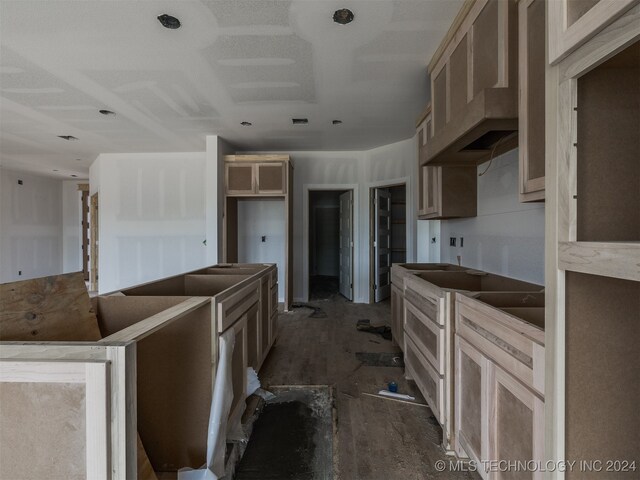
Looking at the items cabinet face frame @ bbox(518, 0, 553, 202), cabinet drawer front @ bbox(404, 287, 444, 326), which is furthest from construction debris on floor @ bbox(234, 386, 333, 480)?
cabinet face frame @ bbox(518, 0, 553, 202)

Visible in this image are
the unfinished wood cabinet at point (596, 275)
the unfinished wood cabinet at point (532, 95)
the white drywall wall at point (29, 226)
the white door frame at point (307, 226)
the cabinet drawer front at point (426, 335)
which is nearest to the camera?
the unfinished wood cabinet at point (596, 275)

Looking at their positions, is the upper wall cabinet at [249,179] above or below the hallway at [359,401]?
above

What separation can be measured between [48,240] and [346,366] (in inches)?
330

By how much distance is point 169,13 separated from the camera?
1917 millimetres

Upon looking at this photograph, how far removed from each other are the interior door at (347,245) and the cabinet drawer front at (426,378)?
2.93 metres

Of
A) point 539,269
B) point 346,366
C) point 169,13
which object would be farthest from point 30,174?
point 539,269

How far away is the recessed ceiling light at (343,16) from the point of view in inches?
74.9

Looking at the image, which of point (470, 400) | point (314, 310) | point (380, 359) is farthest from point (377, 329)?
point (470, 400)

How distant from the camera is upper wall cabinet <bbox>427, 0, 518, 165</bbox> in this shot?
1511 mm

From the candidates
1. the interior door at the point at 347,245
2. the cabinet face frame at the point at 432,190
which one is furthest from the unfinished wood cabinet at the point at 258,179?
the cabinet face frame at the point at 432,190

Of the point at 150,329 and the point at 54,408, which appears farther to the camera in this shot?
the point at 150,329

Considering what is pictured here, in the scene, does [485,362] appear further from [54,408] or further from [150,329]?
[54,408]

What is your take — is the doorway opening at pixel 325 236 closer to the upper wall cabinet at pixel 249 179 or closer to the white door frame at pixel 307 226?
the white door frame at pixel 307 226

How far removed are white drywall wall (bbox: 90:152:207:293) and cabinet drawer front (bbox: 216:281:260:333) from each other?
141 inches
